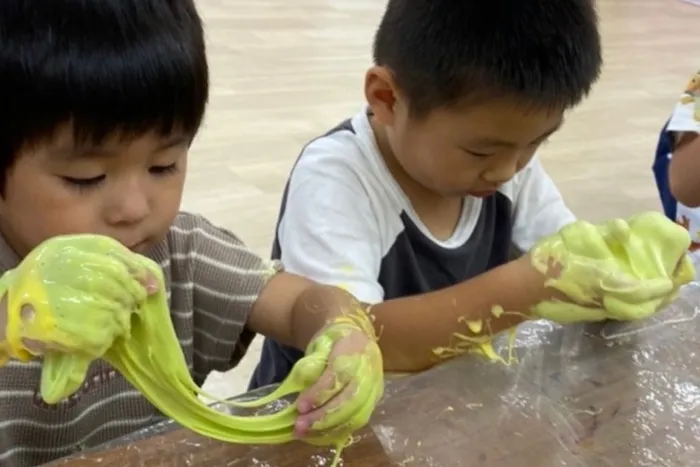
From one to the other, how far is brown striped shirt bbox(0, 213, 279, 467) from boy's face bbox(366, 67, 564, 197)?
0.64 feet

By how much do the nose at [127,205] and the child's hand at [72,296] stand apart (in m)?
0.12

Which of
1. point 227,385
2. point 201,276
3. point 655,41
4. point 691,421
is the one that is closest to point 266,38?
point 655,41

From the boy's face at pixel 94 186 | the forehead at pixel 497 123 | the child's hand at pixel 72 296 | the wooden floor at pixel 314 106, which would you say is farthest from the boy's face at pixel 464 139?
the wooden floor at pixel 314 106

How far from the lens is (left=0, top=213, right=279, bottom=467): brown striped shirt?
73 cm

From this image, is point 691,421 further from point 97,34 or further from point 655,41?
point 655,41

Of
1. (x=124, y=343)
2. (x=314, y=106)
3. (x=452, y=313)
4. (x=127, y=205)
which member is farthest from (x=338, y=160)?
(x=314, y=106)

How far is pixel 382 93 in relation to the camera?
917 millimetres

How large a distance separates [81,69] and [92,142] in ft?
0.16

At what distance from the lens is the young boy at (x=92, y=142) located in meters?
0.61

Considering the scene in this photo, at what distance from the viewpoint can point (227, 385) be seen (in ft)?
4.91

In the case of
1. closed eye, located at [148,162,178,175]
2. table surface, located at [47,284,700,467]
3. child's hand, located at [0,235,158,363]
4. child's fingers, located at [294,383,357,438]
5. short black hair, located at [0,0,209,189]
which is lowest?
table surface, located at [47,284,700,467]

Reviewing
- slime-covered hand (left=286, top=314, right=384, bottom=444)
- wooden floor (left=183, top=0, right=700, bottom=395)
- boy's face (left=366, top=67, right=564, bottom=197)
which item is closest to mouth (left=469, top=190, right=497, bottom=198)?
boy's face (left=366, top=67, right=564, bottom=197)

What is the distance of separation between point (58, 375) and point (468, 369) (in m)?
0.35

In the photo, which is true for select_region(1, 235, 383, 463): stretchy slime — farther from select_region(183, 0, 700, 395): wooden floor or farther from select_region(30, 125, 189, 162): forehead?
select_region(183, 0, 700, 395): wooden floor
